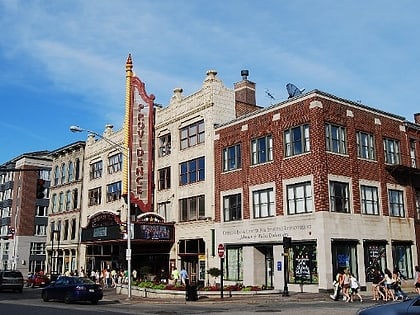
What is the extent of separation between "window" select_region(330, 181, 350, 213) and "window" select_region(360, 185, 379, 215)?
157cm

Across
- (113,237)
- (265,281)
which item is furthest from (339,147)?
(113,237)

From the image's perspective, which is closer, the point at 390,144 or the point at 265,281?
the point at 265,281

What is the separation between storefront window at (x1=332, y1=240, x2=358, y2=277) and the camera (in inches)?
1219

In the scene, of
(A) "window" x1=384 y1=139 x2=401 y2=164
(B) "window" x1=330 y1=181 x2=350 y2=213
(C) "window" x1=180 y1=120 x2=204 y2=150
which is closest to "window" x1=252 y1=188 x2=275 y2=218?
(B) "window" x1=330 y1=181 x2=350 y2=213

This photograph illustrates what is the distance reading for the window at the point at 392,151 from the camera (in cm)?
3688

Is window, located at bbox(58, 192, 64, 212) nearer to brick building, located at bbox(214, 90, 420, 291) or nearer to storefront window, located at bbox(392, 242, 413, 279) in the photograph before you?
brick building, located at bbox(214, 90, 420, 291)

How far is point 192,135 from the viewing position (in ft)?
140

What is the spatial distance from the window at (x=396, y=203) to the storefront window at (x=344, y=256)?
18.1 feet

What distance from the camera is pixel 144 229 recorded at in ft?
133

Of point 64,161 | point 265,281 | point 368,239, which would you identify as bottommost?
point 265,281

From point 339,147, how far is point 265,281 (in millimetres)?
10400

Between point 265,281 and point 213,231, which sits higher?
point 213,231

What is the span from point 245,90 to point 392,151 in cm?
1282

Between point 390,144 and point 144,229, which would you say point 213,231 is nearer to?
point 144,229
